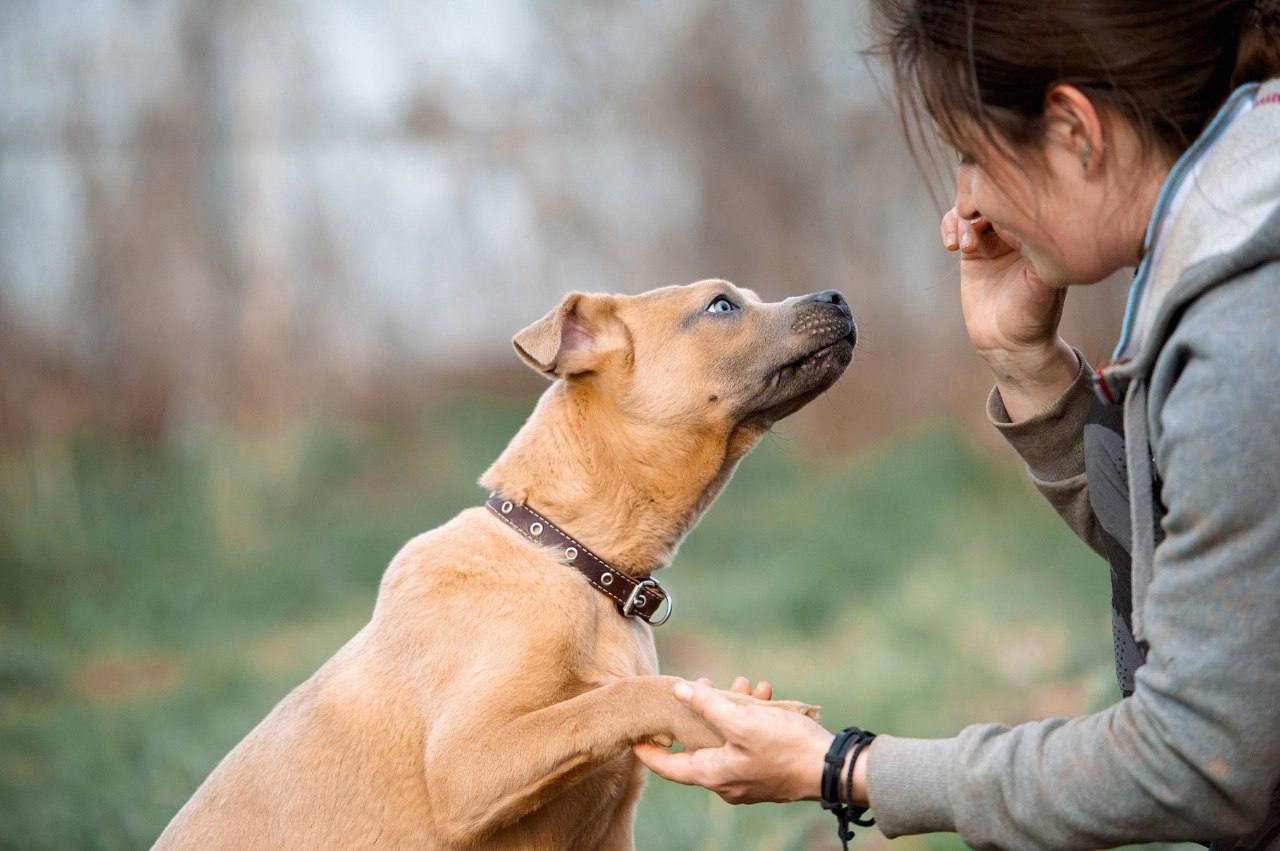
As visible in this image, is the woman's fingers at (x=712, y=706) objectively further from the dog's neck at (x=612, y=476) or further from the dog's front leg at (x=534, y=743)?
the dog's neck at (x=612, y=476)

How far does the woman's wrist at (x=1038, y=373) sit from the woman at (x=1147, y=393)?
42cm

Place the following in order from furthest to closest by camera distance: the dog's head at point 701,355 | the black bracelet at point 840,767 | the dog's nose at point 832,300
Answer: the dog's nose at point 832,300 → the dog's head at point 701,355 → the black bracelet at point 840,767

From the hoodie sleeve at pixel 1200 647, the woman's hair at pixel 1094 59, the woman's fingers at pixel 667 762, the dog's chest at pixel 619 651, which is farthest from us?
the dog's chest at pixel 619 651

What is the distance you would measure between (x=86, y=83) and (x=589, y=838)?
31.3 feet

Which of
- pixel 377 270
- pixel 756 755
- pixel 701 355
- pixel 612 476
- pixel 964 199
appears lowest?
pixel 377 270

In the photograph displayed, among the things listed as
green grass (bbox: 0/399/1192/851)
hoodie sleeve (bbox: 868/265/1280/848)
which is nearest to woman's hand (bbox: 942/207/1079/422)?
hoodie sleeve (bbox: 868/265/1280/848)

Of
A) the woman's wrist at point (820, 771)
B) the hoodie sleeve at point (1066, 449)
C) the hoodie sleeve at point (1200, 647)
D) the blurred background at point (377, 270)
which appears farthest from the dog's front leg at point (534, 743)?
the blurred background at point (377, 270)

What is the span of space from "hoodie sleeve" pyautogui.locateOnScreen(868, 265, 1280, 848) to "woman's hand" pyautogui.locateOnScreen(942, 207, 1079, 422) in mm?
995

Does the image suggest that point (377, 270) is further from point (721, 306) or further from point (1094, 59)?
point (1094, 59)

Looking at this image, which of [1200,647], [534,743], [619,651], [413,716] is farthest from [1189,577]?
[413,716]

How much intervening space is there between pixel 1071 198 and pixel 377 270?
9.20 m

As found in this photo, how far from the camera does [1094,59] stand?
2230 mm

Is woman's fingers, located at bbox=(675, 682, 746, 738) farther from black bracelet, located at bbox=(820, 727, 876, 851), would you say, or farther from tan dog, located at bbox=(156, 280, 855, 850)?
black bracelet, located at bbox=(820, 727, 876, 851)

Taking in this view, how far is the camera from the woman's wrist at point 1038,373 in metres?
3.15
